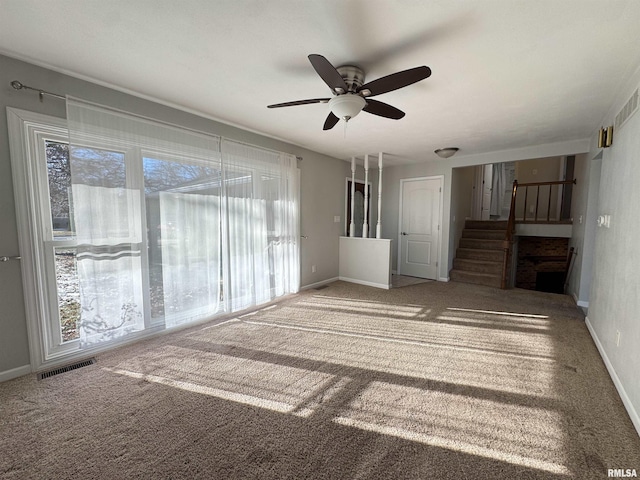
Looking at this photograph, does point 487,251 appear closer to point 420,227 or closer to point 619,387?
point 420,227

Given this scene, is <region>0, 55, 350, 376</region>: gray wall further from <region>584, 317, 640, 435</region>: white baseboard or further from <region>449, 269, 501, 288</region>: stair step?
<region>449, 269, 501, 288</region>: stair step

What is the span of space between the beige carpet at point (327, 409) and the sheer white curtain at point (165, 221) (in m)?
0.44

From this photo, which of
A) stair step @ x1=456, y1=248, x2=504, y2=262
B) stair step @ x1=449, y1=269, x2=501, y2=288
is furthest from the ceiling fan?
stair step @ x1=456, y1=248, x2=504, y2=262

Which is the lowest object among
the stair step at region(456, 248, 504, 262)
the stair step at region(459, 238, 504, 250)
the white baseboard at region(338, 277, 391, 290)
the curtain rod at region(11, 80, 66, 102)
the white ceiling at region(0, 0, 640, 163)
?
the white baseboard at region(338, 277, 391, 290)

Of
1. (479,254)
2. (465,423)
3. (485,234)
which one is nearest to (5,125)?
(465,423)

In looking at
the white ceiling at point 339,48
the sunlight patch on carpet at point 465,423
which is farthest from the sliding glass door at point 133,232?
the sunlight patch on carpet at point 465,423

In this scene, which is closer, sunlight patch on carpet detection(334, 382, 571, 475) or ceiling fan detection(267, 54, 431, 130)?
sunlight patch on carpet detection(334, 382, 571, 475)

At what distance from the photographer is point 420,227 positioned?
222 inches

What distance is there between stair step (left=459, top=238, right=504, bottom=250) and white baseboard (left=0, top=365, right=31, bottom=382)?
6678 millimetres

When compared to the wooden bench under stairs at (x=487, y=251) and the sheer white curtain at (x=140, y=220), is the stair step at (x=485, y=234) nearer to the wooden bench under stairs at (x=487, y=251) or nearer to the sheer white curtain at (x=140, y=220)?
the wooden bench under stairs at (x=487, y=251)

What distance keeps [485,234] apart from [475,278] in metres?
1.36

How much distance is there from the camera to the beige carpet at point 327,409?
4.51 feet

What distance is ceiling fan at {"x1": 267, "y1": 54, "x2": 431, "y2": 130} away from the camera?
1.71 metres

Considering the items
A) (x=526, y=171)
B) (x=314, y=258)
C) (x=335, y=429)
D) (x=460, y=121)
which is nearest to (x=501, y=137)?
(x=460, y=121)
